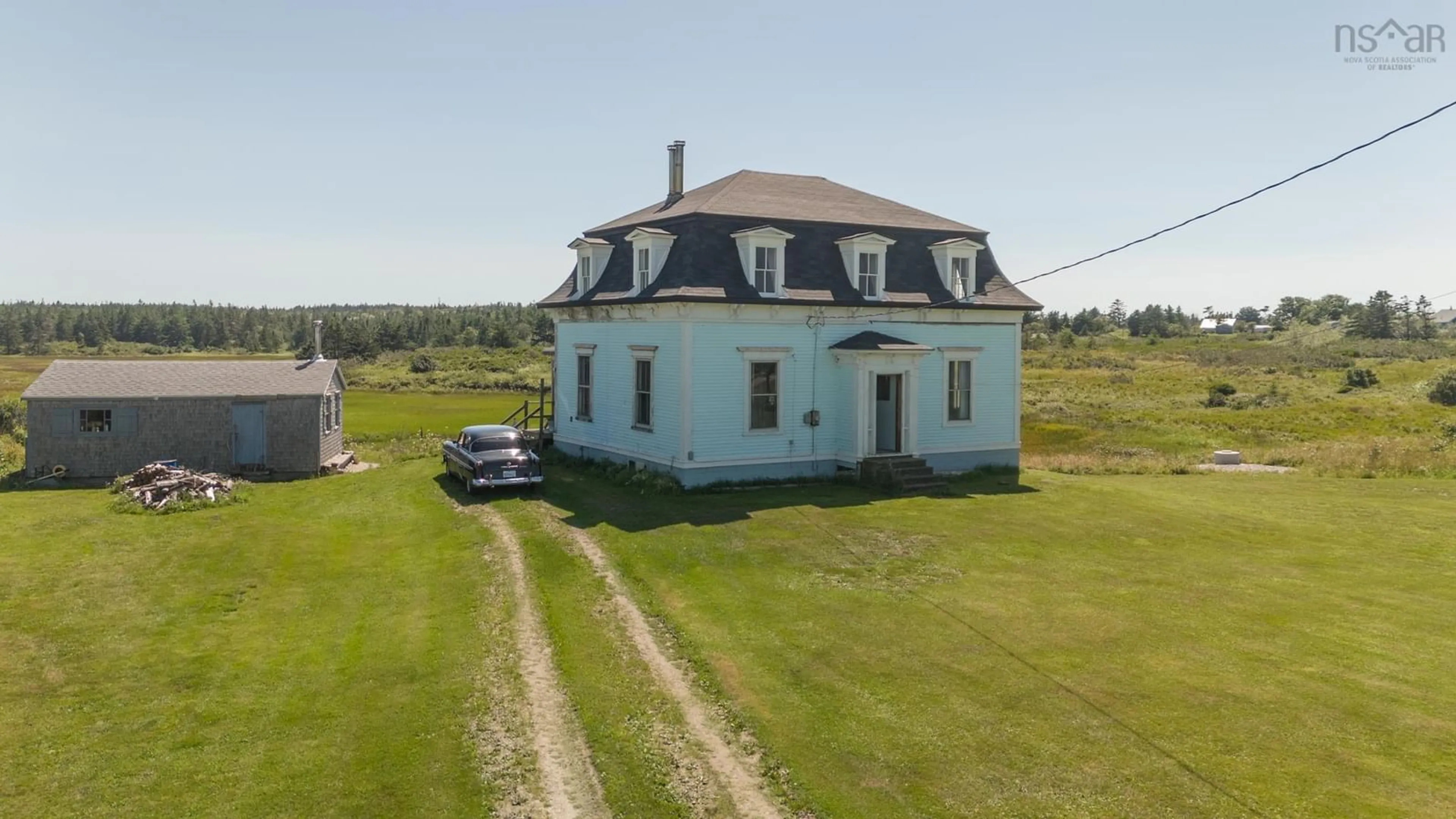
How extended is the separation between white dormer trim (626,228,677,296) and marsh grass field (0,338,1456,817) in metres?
6.27

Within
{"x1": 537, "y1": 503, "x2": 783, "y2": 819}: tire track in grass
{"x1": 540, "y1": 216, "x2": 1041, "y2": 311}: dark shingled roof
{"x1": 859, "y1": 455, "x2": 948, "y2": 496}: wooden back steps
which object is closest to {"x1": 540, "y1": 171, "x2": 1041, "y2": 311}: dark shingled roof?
{"x1": 540, "y1": 216, "x2": 1041, "y2": 311}: dark shingled roof

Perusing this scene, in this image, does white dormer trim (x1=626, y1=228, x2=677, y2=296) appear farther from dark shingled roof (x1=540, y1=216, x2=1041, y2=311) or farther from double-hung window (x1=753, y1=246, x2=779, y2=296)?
double-hung window (x1=753, y1=246, x2=779, y2=296)

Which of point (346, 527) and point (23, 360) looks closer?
point (346, 527)

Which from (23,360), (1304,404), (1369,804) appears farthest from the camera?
(23,360)

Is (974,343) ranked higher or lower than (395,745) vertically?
higher

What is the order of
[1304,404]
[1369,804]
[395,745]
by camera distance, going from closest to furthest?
1. [1369,804]
2. [395,745]
3. [1304,404]

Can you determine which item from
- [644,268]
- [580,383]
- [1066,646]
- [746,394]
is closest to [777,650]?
[1066,646]

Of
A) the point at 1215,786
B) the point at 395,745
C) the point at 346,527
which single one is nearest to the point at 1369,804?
the point at 1215,786

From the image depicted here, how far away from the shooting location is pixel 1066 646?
1327 centimetres

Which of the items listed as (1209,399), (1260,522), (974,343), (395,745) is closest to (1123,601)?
(1260,522)

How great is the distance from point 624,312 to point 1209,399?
51.7m

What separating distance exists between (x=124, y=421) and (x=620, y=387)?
55.4 feet

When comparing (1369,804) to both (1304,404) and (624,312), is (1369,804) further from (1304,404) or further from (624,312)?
(1304,404)

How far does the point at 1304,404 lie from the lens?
202ft
